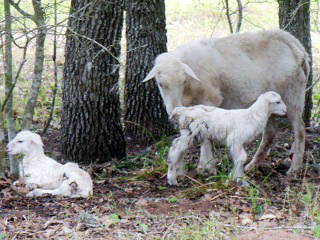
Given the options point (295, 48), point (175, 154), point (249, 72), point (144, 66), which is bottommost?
point (175, 154)

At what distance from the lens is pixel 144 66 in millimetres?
7750

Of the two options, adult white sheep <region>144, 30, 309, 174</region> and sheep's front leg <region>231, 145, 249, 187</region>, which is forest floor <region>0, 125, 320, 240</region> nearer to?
sheep's front leg <region>231, 145, 249, 187</region>

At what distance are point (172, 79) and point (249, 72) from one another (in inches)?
54.9

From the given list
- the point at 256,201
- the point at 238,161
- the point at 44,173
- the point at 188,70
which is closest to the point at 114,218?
the point at 44,173

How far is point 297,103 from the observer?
7191mm

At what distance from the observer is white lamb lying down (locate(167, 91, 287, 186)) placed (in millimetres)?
5566

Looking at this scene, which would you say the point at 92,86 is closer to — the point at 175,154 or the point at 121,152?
the point at 121,152

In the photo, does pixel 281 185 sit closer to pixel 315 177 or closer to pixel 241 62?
pixel 315 177

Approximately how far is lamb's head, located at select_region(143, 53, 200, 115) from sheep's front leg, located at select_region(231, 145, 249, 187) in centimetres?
102

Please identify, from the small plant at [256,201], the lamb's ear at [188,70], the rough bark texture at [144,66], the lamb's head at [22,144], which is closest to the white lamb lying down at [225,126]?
the small plant at [256,201]

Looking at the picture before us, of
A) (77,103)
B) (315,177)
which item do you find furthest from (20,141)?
(315,177)

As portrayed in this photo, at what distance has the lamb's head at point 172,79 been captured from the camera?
20.2ft

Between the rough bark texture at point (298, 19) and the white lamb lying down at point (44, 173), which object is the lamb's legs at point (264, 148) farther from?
the white lamb lying down at point (44, 173)

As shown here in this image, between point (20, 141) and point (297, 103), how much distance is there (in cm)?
397
